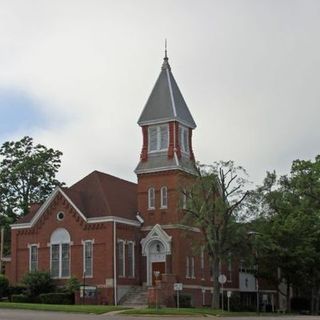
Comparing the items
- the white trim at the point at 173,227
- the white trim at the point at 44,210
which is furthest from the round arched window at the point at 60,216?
the white trim at the point at 173,227

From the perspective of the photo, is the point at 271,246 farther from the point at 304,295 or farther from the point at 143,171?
the point at 304,295

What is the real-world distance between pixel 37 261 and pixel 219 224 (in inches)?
681

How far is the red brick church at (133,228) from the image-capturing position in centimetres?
6083

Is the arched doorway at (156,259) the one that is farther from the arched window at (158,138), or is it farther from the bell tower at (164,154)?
the arched window at (158,138)

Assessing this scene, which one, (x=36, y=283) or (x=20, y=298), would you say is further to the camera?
(x=36, y=283)

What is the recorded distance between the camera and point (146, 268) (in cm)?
6334

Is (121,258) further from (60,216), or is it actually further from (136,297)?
(60,216)

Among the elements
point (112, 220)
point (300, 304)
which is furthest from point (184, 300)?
point (300, 304)

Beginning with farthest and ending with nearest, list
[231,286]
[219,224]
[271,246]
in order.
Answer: [231,286] → [271,246] → [219,224]

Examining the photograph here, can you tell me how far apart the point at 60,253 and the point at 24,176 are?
68.9 ft

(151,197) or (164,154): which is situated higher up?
(164,154)

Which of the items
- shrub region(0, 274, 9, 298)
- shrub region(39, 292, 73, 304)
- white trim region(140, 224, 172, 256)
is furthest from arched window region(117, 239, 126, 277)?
shrub region(0, 274, 9, 298)

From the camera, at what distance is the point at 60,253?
62.8 m

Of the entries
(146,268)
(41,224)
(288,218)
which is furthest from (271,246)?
(41,224)
